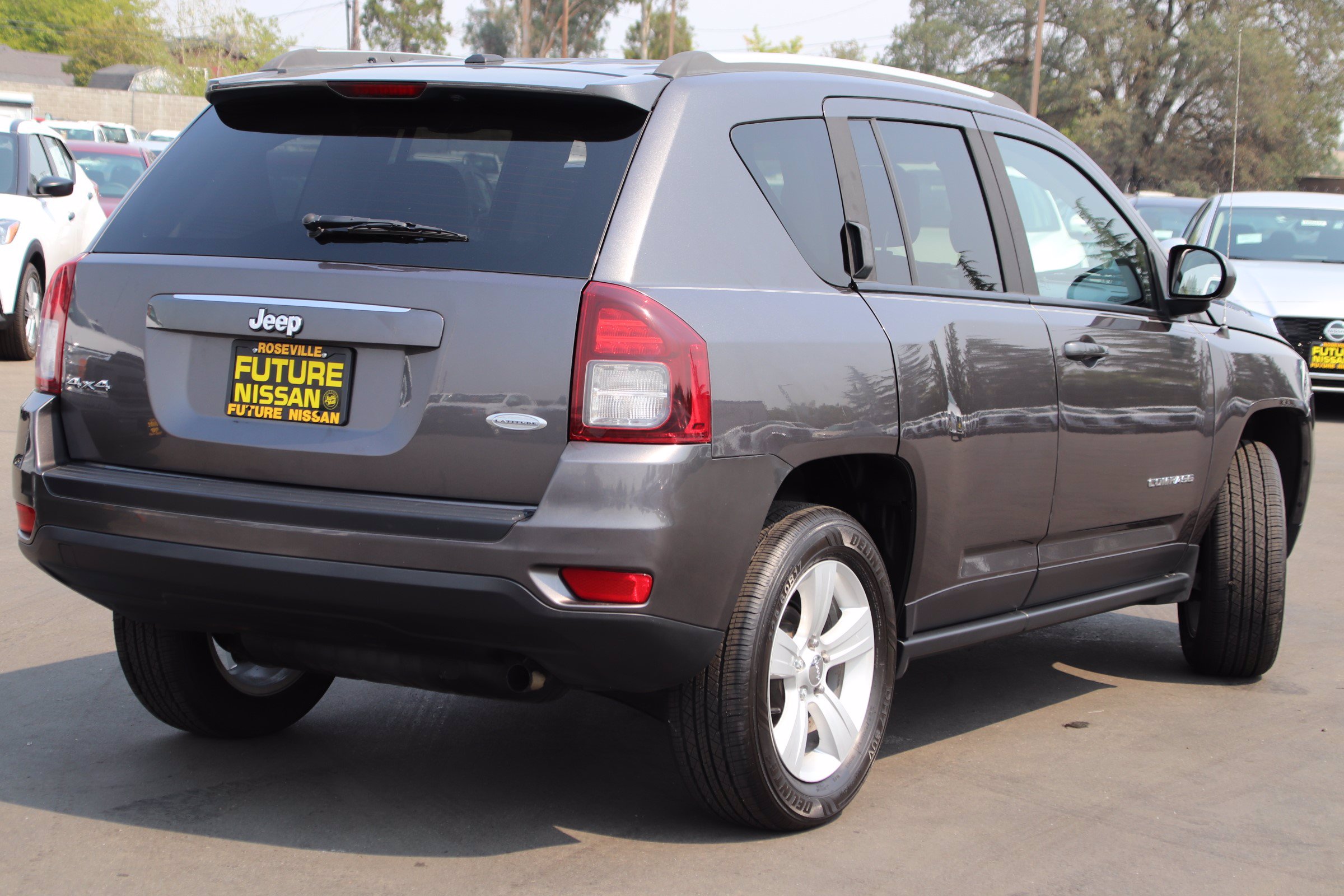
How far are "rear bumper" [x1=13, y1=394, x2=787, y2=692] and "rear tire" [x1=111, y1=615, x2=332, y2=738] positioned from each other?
640 mm

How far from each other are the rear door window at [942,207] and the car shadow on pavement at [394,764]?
136cm

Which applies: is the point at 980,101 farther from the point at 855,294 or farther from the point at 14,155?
the point at 14,155

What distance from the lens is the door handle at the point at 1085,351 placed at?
4.26 meters

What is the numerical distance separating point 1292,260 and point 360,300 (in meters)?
11.9

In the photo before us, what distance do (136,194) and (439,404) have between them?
3.76ft

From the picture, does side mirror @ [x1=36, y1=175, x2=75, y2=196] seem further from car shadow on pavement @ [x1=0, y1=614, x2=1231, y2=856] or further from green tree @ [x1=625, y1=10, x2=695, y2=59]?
green tree @ [x1=625, y1=10, x2=695, y2=59]

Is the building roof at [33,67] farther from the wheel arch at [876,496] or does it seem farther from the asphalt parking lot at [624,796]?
the wheel arch at [876,496]

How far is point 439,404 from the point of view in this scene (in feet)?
10.1

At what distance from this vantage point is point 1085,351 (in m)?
4.31

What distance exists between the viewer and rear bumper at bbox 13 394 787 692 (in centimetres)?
300

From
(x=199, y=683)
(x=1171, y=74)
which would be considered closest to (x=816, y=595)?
(x=199, y=683)

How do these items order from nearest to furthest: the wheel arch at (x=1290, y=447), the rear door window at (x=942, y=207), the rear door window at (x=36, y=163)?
the rear door window at (x=942, y=207) < the wheel arch at (x=1290, y=447) < the rear door window at (x=36, y=163)

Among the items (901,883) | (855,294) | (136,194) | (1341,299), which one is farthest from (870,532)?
(1341,299)

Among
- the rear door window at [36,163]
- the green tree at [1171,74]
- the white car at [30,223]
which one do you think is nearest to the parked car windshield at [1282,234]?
the white car at [30,223]
